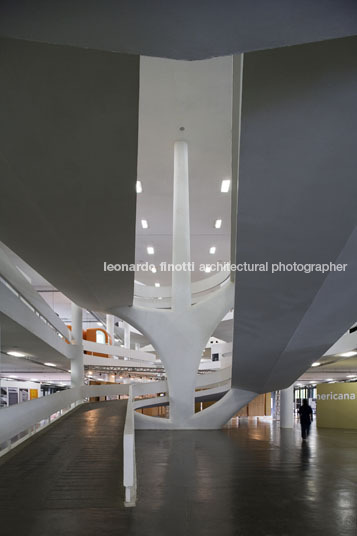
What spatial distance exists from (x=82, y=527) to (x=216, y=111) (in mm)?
11697

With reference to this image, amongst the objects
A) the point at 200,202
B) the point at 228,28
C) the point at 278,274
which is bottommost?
the point at 278,274

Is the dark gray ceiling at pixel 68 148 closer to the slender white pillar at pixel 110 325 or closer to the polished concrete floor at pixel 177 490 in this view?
the polished concrete floor at pixel 177 490

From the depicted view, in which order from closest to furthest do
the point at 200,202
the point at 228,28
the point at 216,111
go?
the point at 228,28 → the point at 216,111 → the point at 200,202

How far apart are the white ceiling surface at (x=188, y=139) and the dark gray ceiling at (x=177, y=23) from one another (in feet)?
30.8

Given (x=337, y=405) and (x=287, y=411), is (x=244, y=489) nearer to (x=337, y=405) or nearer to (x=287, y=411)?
(x=337, y=405)

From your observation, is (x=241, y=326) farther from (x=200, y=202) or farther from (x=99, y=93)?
(x=200, y=202)

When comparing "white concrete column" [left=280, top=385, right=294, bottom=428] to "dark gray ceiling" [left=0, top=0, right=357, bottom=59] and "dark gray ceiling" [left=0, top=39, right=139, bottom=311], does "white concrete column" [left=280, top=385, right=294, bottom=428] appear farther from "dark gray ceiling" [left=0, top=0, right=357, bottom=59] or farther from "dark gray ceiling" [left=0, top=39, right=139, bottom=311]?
"dark gray ceiling" [left=0, top=0, right=357, bottom=59]

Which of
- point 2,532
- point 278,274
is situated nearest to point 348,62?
point 278,274

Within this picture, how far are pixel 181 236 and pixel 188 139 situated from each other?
3160mm

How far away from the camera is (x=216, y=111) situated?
45.2ft

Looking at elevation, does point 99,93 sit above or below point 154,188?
below

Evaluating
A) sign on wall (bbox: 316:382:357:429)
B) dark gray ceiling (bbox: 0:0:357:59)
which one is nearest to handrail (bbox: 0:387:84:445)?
dark gray ceiling (bbox: 0:0:357:59)

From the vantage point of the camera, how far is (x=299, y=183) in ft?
16.0

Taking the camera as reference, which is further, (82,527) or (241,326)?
(241,326)
